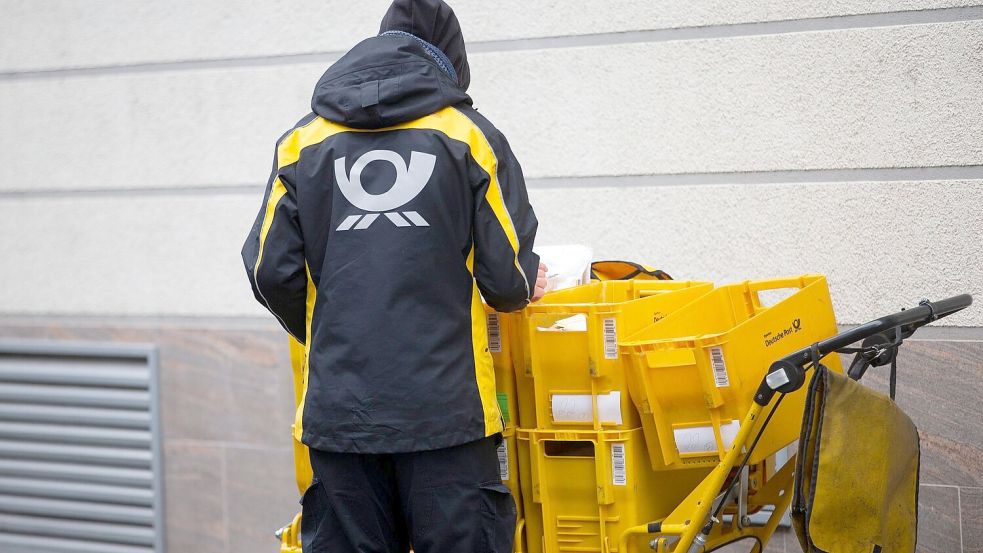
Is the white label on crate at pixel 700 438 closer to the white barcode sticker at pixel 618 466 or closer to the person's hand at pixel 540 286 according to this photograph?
the white barcode sticker at pixel 618 466

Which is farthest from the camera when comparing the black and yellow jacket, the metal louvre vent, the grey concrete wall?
the metal louvre vent

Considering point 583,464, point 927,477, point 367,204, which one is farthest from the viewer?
point 927,477

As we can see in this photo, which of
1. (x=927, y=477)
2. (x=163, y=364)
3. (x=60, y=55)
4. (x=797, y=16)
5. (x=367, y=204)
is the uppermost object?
(x=60, y=55)

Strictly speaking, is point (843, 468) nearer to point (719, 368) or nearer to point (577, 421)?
point (719, 368)

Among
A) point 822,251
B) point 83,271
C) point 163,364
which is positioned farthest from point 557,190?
point 83,271

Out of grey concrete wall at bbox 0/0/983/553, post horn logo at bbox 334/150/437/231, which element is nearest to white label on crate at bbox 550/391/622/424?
post horn logo at bbox 334/150/437/231

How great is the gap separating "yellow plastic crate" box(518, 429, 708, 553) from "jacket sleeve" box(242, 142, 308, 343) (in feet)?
2.51

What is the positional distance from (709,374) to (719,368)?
3cm

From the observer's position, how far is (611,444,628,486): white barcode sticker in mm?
2879

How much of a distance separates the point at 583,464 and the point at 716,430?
1.28 ft

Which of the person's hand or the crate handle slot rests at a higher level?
the person's hand

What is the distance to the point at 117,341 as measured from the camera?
4.97 meters

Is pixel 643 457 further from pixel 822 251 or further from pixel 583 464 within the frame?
pixel 822 251

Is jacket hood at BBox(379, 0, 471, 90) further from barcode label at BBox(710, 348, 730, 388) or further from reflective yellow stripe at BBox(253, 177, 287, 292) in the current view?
barcode label at BBox(710, 348, 730, 388)
